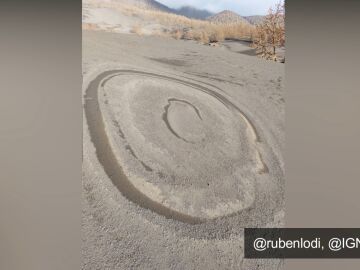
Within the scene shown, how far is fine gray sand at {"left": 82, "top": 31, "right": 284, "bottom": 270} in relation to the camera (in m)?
2.16

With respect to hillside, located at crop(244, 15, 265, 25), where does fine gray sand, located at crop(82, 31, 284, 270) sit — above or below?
below

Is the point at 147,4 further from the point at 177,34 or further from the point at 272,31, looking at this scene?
the point at 272,31

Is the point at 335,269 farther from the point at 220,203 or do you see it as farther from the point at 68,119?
the point at 68,119

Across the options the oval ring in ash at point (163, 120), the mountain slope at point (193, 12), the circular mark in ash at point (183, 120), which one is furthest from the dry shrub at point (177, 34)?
the circular mark in ash at point (183, 120)

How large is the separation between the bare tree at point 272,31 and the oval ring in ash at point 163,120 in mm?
380

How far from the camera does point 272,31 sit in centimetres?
228

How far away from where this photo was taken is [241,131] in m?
2.27

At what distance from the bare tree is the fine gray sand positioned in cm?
7

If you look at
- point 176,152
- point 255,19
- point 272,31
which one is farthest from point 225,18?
point 176,152

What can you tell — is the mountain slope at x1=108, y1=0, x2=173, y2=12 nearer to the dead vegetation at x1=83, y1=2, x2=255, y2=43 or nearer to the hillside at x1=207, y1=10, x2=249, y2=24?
the dead vegetation at x1=83, y1=2, x2=255, y2=43

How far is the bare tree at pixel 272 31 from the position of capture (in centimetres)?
228

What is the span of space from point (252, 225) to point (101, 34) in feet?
4.54

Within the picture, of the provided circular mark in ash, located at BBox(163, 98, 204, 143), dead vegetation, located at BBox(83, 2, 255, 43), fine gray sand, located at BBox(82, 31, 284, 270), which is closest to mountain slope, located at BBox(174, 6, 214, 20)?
dead vegetation, located at BBox(83, 2, 255, 43)

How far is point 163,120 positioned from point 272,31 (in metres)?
0.82
